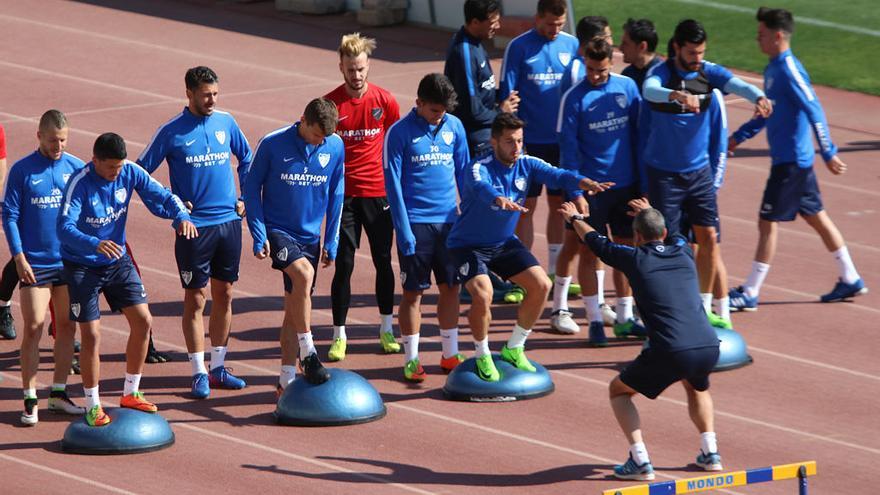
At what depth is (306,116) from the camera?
460 inches

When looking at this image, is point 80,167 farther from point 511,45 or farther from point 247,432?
point 511,45

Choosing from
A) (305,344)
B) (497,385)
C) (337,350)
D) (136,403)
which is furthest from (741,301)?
(136,403)

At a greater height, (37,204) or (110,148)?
(110,148)

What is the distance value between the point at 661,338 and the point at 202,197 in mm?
3694

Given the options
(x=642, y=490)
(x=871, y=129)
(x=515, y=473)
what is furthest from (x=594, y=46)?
(x=871, y=129)

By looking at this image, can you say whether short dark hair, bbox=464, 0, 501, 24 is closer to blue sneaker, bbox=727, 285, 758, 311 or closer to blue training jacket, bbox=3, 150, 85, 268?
blue sneaker, bbox=727, 285, 758, 311

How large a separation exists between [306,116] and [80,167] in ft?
5.44

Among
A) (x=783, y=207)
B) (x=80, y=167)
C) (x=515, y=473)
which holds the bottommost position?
(x=515, y=473)

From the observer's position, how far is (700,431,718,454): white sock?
1045cm

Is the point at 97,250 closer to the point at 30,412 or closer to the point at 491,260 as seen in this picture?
the point at 30,412

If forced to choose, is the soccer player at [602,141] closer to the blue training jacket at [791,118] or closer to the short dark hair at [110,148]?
the blue training jacket at [791,118]

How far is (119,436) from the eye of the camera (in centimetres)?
1093

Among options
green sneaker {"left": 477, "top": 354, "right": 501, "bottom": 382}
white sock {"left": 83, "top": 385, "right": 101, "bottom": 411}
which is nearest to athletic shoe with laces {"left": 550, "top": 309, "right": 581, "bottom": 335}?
green sneaker {"left": 477, "top": 354, "right": 501, "bottom": 382}

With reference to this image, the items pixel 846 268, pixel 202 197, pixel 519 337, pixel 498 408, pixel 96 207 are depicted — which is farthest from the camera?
pixel 846 268
